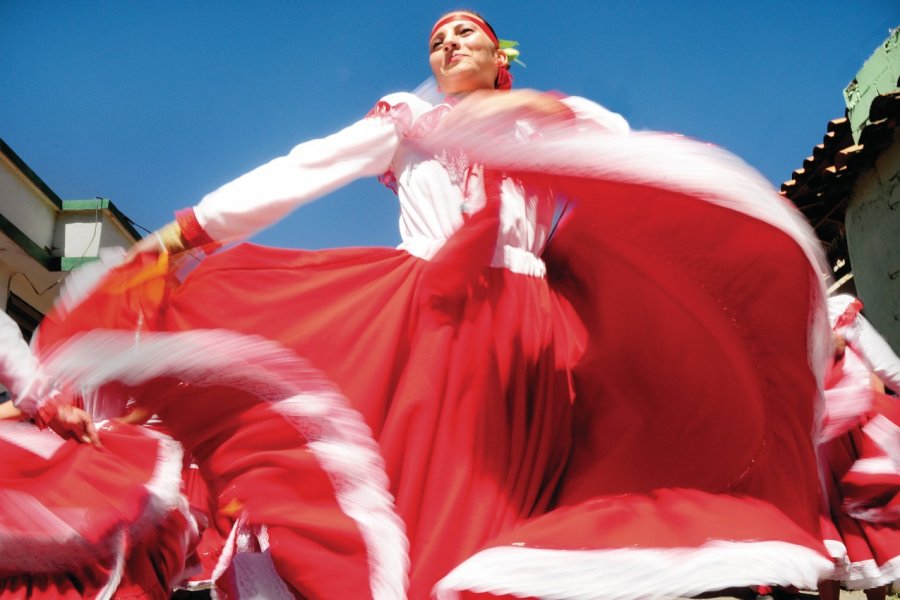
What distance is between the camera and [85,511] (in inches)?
85.0

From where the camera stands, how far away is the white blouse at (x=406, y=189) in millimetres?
1783

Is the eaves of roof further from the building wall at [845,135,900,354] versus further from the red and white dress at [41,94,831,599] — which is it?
the red and white dress at [41,94,831,599]

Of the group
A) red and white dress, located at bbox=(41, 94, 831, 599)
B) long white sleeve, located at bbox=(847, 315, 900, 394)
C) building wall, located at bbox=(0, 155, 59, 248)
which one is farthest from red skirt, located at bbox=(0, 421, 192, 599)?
building wall, located at bbox=(0, 155, 59, 248)

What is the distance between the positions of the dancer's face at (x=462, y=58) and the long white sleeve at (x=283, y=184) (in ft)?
1.58

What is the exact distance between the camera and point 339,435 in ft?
4.86

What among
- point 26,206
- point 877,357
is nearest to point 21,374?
point 877,357

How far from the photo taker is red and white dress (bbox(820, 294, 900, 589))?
10.7 ft

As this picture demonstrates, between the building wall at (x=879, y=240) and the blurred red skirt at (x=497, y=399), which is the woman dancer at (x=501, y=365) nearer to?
the blurred red skirt at (x=497, y=399)

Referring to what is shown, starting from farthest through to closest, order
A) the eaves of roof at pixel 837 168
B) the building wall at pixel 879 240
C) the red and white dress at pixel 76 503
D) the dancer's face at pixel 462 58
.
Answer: the building wall at pixel 879 240 → the eaves of roof at pixel 837 168 → the dancer's face at pixel 462 58 → the red and white dress at pixel 76 503

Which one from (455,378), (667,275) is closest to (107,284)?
(455,378)

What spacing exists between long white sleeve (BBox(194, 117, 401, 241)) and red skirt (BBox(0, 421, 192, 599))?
31.5 inches

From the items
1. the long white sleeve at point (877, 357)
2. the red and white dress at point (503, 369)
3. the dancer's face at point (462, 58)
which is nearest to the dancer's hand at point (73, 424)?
the red and white dress at point (503, 369)

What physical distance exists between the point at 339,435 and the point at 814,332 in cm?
85

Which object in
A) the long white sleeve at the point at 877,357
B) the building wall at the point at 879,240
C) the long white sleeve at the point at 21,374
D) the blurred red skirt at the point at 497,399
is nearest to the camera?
the blurred red skirt at the point at 497,399
